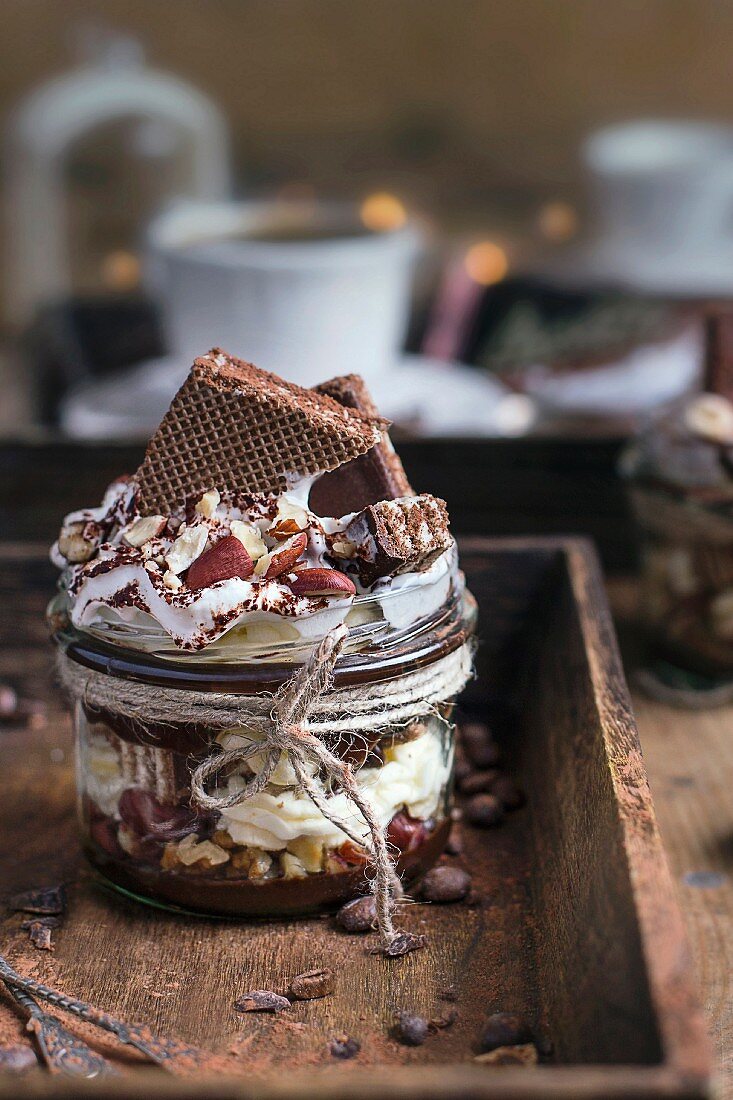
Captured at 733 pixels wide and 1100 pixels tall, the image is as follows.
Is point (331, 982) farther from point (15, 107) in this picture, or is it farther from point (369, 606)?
point (15, 107)

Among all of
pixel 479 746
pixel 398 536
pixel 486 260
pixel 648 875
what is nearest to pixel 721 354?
pixel 479 746

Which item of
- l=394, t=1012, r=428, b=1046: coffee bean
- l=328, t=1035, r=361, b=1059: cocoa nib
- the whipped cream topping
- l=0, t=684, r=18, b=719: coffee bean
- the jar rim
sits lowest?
l=0, t=684, r=18, b=719: coffee bean

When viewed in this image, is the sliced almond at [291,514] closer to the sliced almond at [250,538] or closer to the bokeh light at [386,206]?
the sliced almond at [250,538]

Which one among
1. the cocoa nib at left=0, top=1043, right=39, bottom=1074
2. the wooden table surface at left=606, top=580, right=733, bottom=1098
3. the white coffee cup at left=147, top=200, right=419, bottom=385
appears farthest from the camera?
the white coffee cup at left=147, top=200, right=419, bottom=385

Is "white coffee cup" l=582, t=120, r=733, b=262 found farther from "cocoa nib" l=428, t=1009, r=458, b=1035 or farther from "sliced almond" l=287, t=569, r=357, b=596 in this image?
"cocoa nib" l=428, t=1009, r=458, b=1035

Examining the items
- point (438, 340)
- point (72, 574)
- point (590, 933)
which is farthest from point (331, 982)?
point (438, 340)

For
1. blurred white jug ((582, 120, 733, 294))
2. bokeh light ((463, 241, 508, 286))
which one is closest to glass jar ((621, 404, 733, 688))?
blurred white jug ((582, 120, 733, 294))
